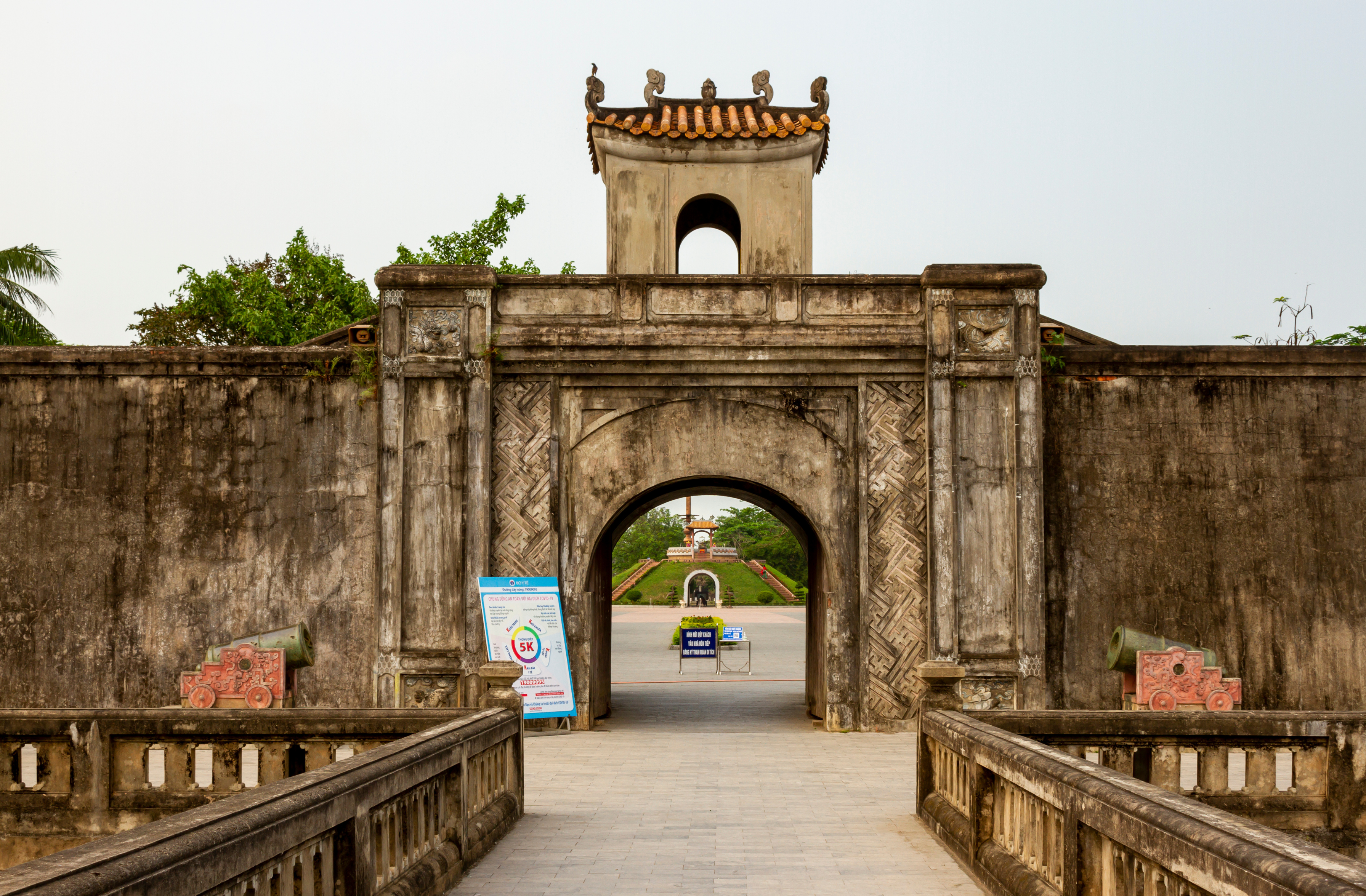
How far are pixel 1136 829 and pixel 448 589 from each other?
9.81 meters

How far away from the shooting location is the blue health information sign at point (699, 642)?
21750 millimetres

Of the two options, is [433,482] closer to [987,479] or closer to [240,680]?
[240,680]

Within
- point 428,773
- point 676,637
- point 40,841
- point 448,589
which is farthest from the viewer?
point 676,637

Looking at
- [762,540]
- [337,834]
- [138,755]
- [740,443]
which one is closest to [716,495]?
[740,443]

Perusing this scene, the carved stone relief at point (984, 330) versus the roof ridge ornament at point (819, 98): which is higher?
the roof ridge ornament at point (819, 98)

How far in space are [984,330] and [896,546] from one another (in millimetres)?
2661

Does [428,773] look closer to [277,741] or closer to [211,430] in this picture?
[277,741]

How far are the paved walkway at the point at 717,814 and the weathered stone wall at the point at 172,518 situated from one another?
3.14 meters

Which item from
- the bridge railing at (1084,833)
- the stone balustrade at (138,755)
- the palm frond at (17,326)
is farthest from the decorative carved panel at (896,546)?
the palm frond at (17,326)

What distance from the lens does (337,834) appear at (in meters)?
5.20

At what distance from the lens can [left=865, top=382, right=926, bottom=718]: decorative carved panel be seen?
13539 millimetres

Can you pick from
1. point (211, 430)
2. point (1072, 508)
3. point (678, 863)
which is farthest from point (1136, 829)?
point (211, 430)

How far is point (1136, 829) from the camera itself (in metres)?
4.55

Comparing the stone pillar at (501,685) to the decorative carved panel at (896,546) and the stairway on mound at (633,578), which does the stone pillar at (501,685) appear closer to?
the decorative carved panel at (896,546)
